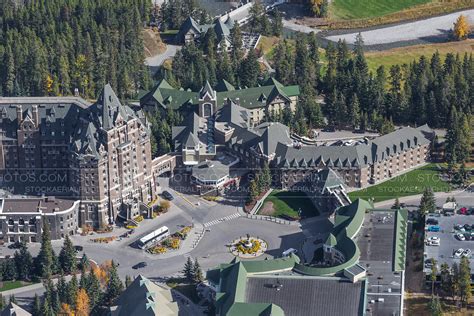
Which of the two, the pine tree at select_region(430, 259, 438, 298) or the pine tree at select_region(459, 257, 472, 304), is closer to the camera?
the pine tree at select_region(459, 257, 472, 304)

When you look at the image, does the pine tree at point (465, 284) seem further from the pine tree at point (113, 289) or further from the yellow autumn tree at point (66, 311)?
the yellow autumn tree at point (66, 311)

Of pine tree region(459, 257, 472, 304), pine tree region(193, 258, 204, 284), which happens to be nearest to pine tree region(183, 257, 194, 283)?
pine tree region(193, 258, 204, 284)

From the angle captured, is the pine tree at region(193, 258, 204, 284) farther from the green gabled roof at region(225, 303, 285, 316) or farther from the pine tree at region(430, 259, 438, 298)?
the pine tree at region(430, 259, 438, 298)

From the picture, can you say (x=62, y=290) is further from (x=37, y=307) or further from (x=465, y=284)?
(x=465, y=284)

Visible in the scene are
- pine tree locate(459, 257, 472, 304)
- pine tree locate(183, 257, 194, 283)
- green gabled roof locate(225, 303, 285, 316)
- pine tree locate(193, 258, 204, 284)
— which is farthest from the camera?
pine tree locate(183, 257, 194, 283)

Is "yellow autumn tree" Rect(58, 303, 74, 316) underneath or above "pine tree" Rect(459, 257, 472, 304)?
underneath

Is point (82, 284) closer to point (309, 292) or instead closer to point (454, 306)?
point (309, 292)

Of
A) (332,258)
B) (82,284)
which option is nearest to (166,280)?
(82,284)

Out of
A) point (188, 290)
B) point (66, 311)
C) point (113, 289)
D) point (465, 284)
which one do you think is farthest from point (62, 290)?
point (465, 284)
